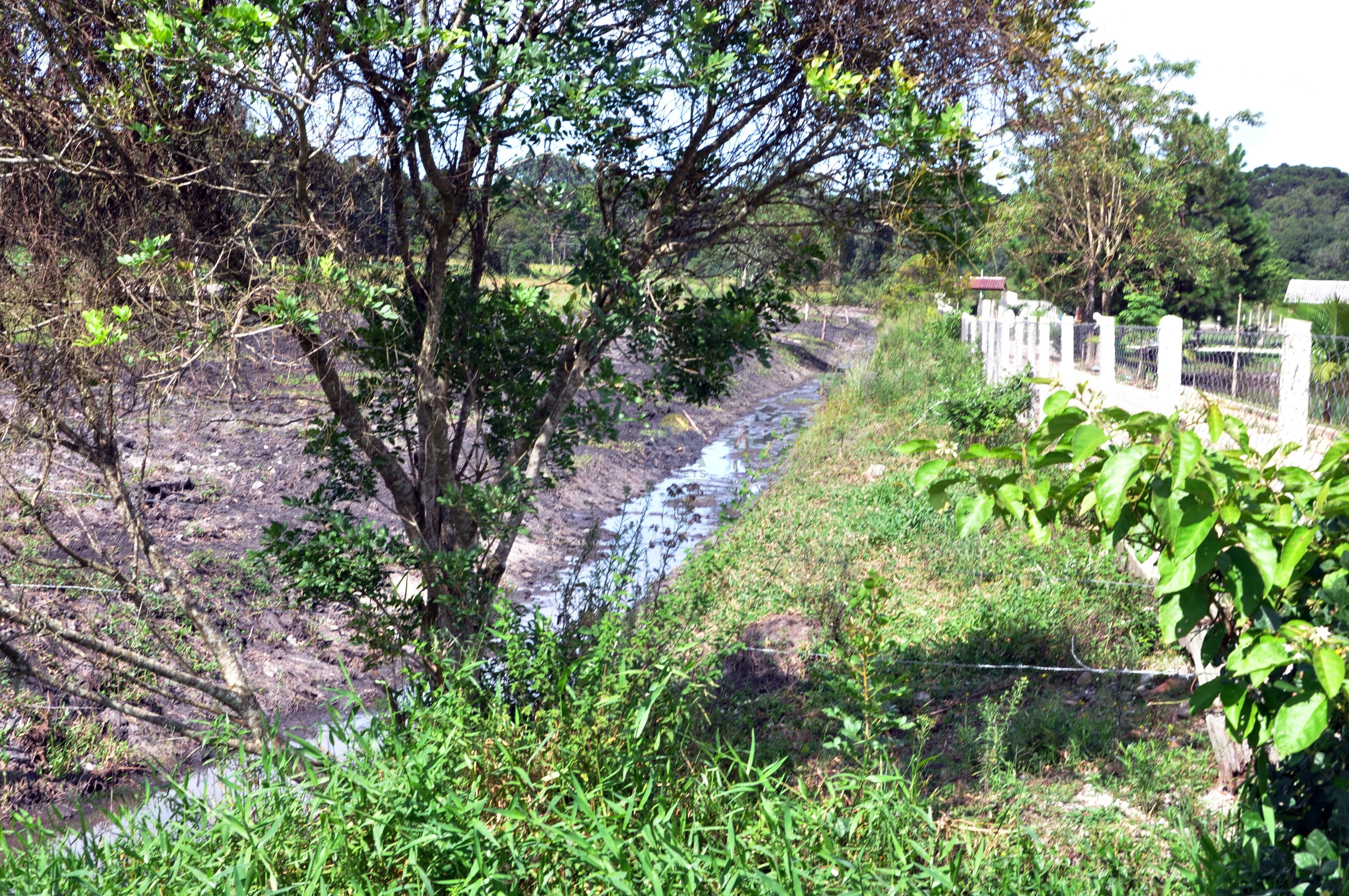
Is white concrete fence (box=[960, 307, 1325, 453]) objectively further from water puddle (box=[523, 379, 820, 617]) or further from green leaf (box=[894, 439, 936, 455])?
water puddle (box=[523, 379, 820, 617])

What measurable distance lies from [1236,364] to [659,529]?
5.10 meters

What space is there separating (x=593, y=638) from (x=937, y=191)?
274 centimetres

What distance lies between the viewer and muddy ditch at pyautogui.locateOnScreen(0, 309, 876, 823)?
5.48m

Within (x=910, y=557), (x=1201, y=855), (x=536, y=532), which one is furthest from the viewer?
(x=536, y=532)

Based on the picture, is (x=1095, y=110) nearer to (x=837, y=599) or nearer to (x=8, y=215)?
(x=837, y=599)

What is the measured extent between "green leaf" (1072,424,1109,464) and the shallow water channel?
270cm

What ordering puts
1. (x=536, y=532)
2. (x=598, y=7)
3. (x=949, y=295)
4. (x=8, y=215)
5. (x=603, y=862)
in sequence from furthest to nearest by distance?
1. (x=536, y=532)
2. (x=949, y=295)
3. (x=598, y=7)
4. (x=8, y=215)
5. (x=603, y=862)

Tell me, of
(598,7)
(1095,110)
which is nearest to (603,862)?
(598,7)

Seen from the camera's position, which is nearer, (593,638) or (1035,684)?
(593,638)

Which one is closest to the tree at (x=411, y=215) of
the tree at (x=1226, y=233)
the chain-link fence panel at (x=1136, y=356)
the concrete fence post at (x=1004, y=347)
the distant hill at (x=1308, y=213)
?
the chain-link fence panel at (x=1136, y=356)

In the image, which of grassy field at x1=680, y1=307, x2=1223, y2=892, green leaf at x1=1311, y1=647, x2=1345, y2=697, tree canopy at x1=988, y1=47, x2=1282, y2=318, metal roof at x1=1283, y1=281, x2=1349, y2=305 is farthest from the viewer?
tree canopy at x1=988, y1=47, x2=1282, y2=318

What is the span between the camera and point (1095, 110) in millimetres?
5824

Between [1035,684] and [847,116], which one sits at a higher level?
[847,116]

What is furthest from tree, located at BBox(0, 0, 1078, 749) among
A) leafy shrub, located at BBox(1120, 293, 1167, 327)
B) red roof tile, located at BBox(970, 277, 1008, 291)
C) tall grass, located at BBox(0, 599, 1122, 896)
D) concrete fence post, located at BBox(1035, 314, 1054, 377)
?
red roof tile, located at BBox(970, 277, 1008, 291)
